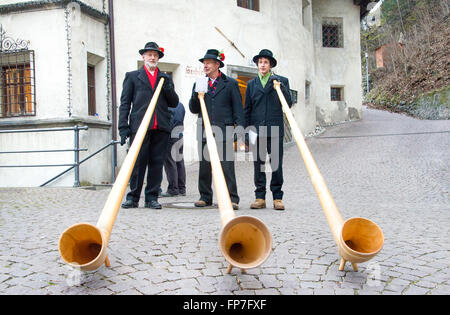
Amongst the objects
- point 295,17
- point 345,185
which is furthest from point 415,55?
point 345,185

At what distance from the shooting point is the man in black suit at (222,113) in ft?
18.0

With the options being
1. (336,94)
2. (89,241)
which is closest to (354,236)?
(89,241)

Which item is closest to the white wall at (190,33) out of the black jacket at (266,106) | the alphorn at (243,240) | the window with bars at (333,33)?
the black jacket at (266,106)

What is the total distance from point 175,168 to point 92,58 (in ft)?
17.8

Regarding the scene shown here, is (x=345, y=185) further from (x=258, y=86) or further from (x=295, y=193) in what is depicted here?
(x=258, y=86)

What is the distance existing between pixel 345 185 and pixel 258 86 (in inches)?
151

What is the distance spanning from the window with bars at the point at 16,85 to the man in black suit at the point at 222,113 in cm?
666

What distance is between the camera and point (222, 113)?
5.52m

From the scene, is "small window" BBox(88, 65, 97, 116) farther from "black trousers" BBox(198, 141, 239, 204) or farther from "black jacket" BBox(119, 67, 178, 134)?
"black trousers" BBox(198, 141, 239, 204)

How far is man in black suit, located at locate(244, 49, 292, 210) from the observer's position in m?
5.52

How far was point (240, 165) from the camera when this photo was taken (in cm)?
1213

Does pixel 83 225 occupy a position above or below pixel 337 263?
above

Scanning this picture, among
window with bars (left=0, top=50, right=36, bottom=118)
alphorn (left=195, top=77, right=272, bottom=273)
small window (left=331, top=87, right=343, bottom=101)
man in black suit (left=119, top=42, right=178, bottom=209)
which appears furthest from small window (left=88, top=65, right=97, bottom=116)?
small window (left=331, top=87, right=343, bottom=101)

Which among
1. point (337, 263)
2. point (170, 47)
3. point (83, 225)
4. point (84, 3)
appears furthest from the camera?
point (170, 47)
